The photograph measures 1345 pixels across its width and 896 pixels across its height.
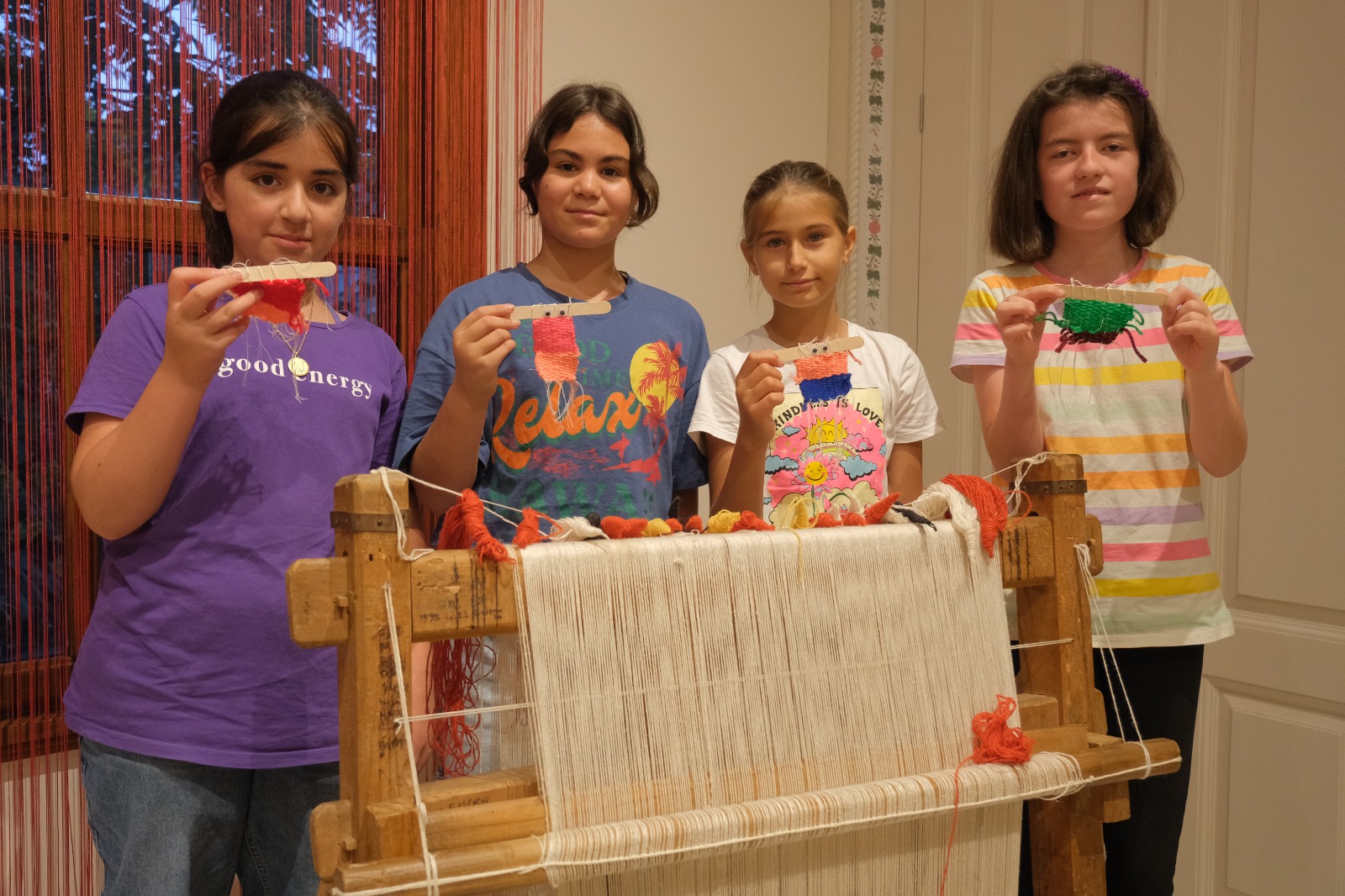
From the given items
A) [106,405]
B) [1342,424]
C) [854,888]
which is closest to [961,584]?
[854,888]

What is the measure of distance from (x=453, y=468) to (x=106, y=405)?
1.39ft

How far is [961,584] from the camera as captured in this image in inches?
45.5

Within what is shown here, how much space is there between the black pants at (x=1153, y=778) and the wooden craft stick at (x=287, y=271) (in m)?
1.18

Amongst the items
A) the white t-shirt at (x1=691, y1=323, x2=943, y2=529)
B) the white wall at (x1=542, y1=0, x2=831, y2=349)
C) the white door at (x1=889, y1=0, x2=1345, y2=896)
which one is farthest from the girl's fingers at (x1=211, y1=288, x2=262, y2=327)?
the white door at (x1=889, y1=0, x2=1345, y2=896)

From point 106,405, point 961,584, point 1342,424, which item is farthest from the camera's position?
point 1342,424

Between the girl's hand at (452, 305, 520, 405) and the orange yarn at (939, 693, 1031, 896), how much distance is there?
0.71m

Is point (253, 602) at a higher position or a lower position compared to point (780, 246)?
lower

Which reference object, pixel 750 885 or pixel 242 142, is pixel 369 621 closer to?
pixel 750 885

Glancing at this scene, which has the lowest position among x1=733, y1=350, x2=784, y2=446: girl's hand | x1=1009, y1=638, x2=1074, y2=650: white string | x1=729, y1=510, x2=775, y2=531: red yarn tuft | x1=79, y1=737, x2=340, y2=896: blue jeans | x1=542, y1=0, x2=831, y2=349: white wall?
x1=79, y1=737, x2=340, y2=896: blue jeans

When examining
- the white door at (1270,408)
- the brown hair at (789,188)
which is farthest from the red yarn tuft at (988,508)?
the white door at (1270,408)

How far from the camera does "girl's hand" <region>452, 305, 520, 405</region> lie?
4.40 feet

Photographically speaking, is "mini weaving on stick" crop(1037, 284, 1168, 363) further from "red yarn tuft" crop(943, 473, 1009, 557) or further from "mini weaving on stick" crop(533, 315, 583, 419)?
"mini weaving on stick" crop(533, 315, 583, 419)

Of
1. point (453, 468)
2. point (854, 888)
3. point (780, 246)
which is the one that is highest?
point (780, 246)

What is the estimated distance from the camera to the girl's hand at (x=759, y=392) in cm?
140
